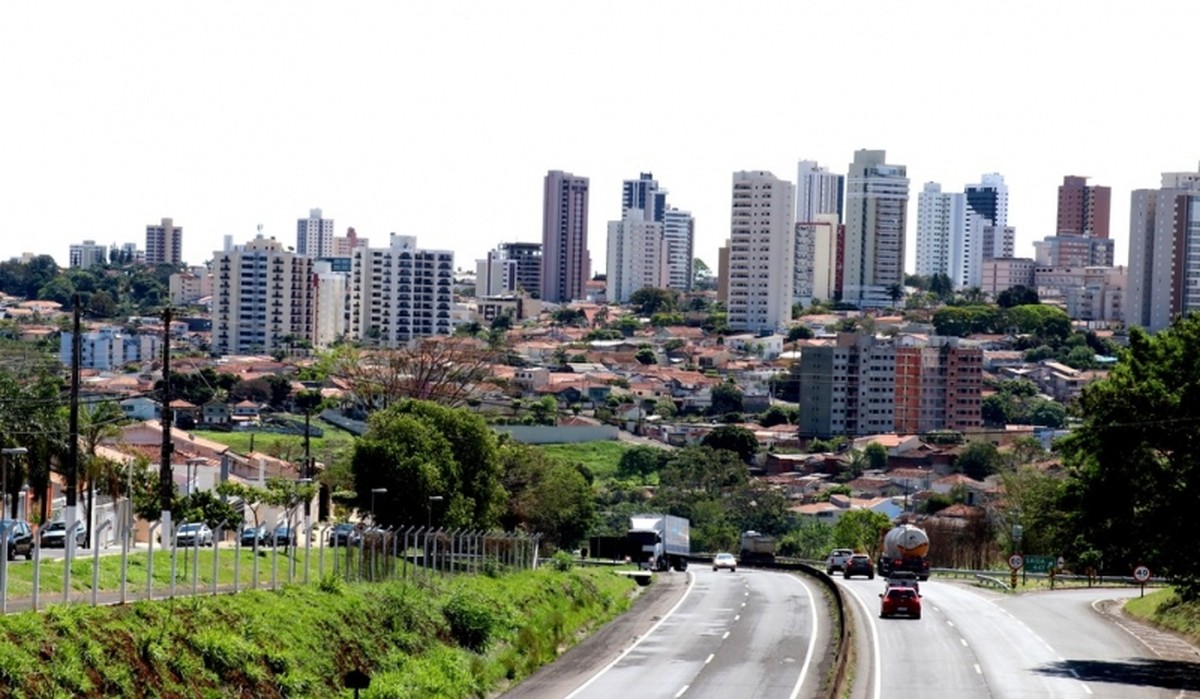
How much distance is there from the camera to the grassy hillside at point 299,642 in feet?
97.1

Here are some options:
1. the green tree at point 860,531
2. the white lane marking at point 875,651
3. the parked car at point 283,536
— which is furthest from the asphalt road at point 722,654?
the green tree at point 860,531

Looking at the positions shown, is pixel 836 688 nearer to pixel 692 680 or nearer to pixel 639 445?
pixel 692 680

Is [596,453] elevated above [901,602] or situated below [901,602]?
below

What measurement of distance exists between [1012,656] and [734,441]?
130674 millimetres

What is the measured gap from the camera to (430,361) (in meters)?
124

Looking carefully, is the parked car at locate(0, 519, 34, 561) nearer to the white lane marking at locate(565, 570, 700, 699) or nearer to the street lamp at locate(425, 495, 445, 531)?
the white lane marking at locate(565, 570, 700, 699)

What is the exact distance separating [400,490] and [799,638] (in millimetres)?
22200

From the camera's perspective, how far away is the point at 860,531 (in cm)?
12381

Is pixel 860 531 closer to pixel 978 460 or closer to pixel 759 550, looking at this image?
pixel 759 550

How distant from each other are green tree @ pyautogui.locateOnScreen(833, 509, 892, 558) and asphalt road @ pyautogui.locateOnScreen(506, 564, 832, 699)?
49.2m

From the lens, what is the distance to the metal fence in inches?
1337

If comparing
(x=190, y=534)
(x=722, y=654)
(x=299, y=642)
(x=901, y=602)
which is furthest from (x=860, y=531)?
(x=299, y=642)

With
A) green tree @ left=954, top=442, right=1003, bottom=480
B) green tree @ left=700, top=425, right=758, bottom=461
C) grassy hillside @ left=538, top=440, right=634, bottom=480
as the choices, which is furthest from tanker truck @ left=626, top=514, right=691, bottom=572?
green tree @ left=954, top=442, right=1003, bottom=480

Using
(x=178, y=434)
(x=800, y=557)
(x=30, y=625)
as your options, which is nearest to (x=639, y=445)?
(x=800, y=557)
